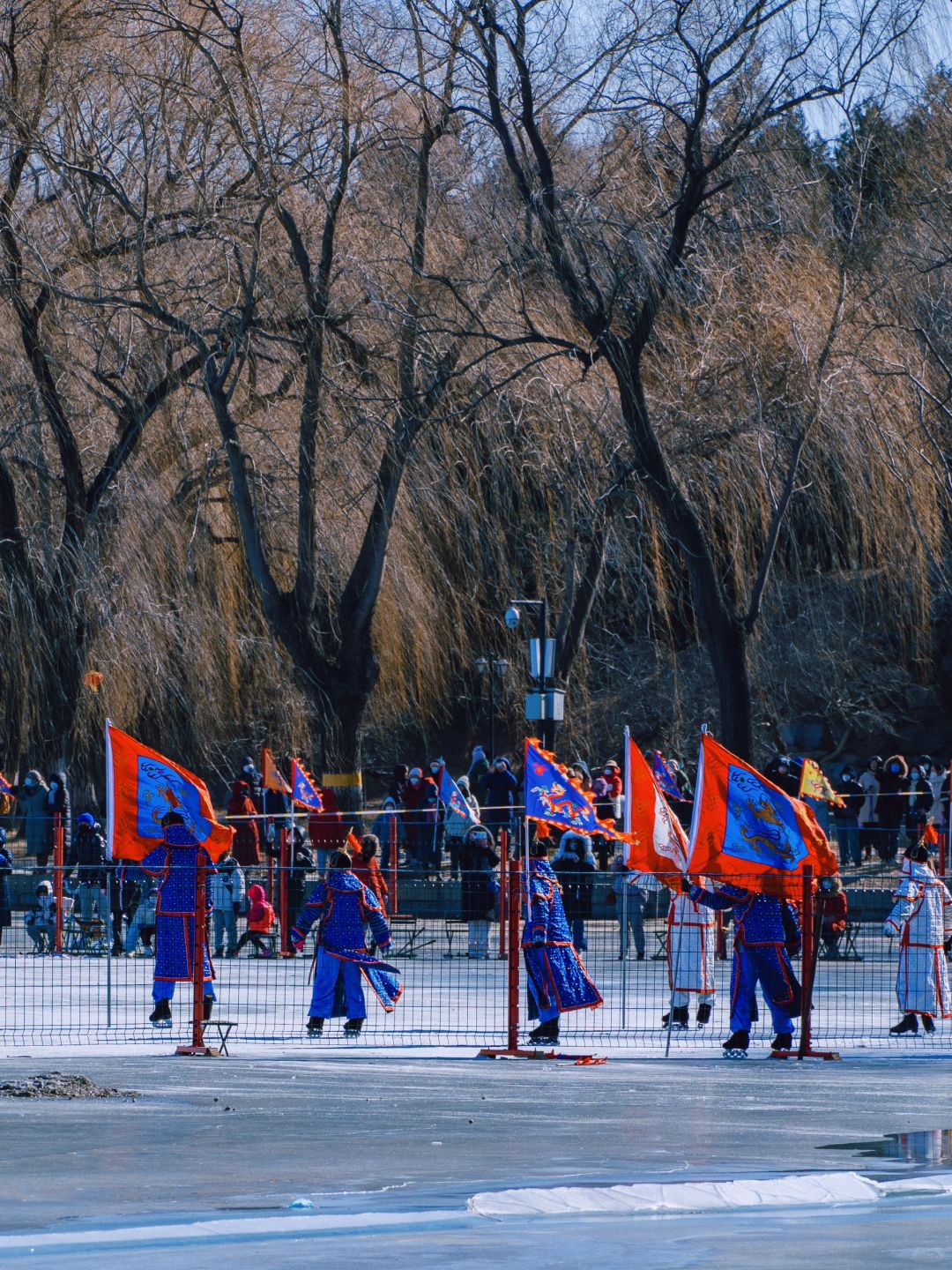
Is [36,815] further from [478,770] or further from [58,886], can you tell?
[58,886]

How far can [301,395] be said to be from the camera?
28.7 m

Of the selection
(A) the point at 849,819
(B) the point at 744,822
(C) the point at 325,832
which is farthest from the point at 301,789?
(B) the point at 744,822

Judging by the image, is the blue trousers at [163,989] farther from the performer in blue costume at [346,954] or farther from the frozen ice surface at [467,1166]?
the frozen ice surface at [467,1166]

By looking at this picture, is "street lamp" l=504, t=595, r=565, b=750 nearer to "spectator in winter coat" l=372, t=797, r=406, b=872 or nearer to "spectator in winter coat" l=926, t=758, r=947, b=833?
"spectator in winter coat" l=372, t=797, r=406, b=872

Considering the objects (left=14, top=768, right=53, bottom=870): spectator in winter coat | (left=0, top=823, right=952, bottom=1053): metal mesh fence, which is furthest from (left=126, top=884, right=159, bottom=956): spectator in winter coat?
(left=14, top=768, right=53, bottom=870): spectator in winter coat

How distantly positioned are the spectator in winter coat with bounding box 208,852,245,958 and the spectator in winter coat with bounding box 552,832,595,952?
3193mm

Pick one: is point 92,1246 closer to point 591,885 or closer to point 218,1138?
point 218,1138

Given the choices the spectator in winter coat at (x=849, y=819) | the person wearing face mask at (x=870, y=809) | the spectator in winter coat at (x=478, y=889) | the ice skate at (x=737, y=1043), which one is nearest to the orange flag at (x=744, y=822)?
the ice skate at (x=737, y=1043)

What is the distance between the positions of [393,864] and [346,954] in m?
10.4

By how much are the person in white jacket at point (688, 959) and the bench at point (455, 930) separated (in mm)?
5079

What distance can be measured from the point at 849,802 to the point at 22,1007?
1607cm

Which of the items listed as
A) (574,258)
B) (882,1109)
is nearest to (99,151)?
(574,258)

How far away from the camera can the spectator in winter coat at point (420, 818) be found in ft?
88.0

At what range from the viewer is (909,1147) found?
998cm
